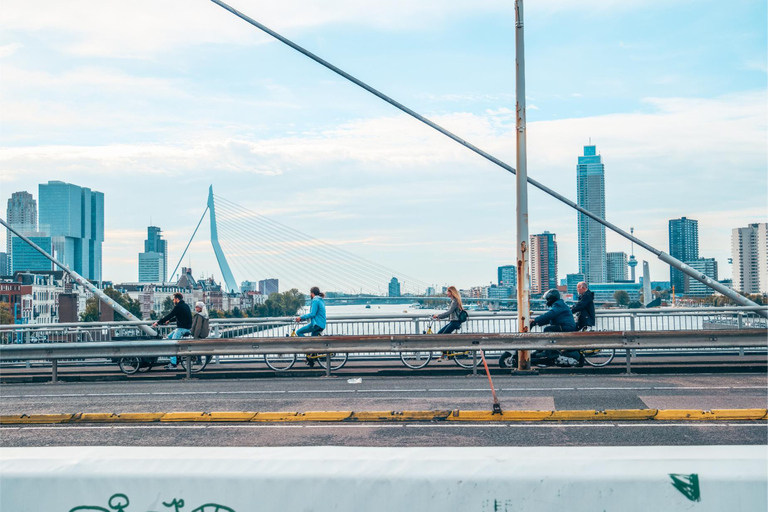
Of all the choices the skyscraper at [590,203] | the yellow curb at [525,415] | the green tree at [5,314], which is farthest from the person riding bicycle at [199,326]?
the green tree at [5,314]

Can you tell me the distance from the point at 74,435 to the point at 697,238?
226ft

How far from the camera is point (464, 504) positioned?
2998 mm

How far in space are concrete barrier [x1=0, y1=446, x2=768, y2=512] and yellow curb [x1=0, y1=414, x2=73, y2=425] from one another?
744 centimetres

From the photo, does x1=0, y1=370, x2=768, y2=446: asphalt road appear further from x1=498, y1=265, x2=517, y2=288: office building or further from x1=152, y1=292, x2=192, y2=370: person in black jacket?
x1=498, y1=265, x2=517, y2=288: office building

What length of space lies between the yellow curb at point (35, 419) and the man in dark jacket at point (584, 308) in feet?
30.9

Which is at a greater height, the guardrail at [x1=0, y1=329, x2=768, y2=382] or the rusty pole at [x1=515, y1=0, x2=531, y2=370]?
the rusty pole at [x1=515, y1=0, x2=531, y2=370]

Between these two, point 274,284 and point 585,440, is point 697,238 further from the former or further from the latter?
point 274,284

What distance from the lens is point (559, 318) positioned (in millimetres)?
14727

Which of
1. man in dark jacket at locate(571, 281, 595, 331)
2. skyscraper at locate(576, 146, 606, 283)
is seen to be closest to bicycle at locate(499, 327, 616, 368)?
man in dark jacket at locate(571, 281, 595, 331)

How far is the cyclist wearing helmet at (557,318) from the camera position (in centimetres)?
1468

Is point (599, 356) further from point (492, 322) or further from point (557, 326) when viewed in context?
point (492, 322)

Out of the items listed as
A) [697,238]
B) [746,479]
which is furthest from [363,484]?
[697,238]

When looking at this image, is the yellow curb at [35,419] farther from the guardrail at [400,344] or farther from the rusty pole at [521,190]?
the rusty pole at [521,190]

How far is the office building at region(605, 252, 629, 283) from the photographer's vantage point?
277 ft
